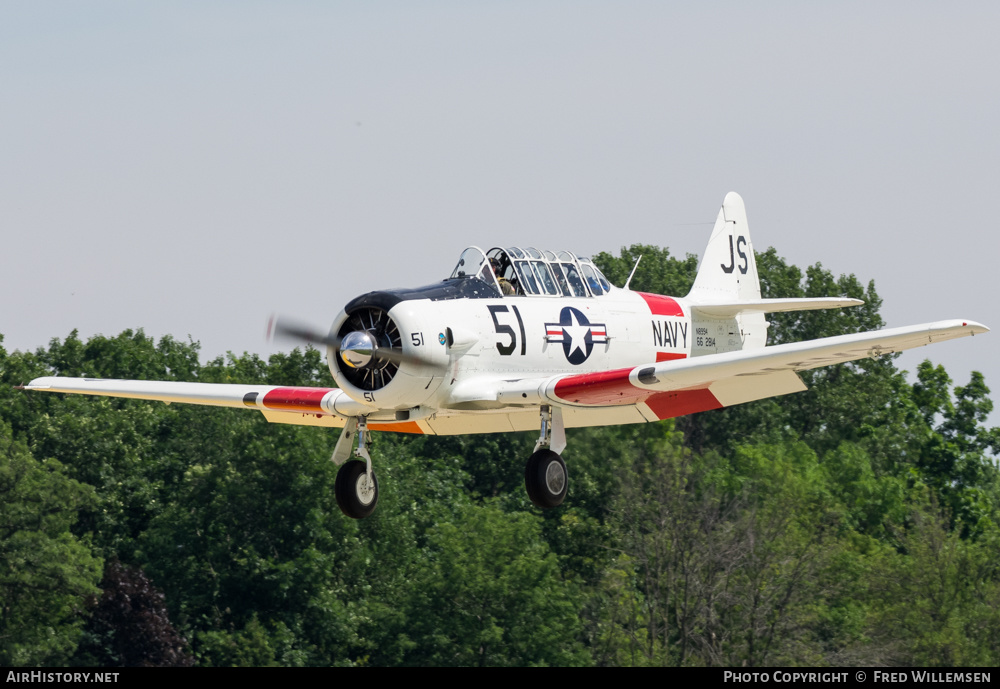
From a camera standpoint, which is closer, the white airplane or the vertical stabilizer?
the white airplane

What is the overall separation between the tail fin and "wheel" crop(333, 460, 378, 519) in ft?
24.5

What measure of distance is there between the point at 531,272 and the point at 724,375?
3.11m

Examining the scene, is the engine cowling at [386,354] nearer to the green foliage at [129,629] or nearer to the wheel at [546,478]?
the wheel at [546,478]

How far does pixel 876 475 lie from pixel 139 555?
28.2 m

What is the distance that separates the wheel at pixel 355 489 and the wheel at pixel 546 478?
6.58 ft

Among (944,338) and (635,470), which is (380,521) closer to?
(635,470)

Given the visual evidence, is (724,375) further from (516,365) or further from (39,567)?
(39,567)

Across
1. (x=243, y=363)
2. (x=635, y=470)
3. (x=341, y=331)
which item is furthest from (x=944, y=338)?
(x=243, y=363)

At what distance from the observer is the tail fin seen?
83.1 feet

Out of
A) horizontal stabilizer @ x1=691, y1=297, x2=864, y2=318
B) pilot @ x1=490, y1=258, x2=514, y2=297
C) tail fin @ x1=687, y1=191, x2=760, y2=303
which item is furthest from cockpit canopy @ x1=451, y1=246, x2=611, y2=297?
tail fin @ x1=687, y1=191, x2=760, y2=303

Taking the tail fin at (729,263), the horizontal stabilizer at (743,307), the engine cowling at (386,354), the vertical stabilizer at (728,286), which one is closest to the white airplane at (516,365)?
the engine cowling at (386,354)

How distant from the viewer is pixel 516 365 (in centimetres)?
1916

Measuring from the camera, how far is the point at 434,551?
49719 mm

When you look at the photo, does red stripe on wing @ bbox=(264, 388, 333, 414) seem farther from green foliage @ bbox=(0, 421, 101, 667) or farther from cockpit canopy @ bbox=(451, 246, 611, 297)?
green foliage @ bbox=(0, 421, 101, 667)
